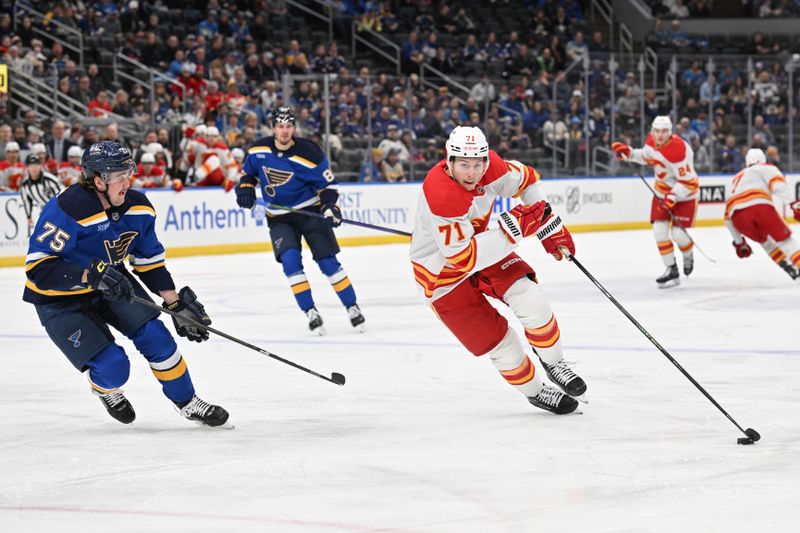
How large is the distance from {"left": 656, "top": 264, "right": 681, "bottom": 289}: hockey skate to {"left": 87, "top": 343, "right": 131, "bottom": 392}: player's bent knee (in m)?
6.14

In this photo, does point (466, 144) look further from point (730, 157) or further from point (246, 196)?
point (730, 157)

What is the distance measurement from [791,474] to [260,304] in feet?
19.2

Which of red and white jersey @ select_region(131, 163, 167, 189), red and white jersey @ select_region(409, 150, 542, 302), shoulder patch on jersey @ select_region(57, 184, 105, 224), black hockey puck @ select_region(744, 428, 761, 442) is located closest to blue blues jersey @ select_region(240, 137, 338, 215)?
red and white jersey @ select_region(409, 150, 542, 302)

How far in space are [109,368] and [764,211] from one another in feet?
21.7

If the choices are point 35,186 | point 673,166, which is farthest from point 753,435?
point 35,186

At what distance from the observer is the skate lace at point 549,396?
4953 mm

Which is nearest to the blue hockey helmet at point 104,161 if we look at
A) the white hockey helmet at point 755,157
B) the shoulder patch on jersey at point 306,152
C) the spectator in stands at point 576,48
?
the shoulder patch on jersey at point 306,152

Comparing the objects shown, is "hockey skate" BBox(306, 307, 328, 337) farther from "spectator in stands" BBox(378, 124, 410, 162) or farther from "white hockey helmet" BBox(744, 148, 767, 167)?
"spectator in stands" BBox(378, 124, 410, 162)

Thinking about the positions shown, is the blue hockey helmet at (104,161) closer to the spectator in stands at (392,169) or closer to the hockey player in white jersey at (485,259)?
the hockey player in white jersey at (485,259)

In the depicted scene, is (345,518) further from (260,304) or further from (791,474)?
(260,304)

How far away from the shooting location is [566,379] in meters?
5.02

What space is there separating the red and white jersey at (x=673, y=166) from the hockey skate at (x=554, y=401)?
568 cm

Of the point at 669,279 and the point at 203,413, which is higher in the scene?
the point at 203,413

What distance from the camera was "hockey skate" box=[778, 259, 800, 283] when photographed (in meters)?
9.95
